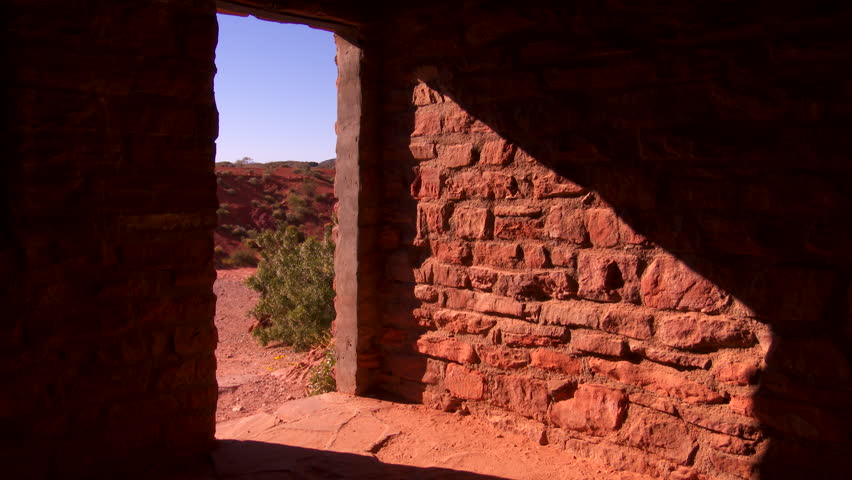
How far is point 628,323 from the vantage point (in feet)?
9.30

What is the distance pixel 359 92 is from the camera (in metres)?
3.75

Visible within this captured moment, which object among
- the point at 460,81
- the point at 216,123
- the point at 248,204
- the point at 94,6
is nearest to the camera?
the point at 94,6

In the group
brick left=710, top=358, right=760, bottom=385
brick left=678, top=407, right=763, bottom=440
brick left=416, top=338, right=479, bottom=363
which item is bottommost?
brick left=678, top=407, right=763, bottom=440

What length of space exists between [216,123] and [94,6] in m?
0.62

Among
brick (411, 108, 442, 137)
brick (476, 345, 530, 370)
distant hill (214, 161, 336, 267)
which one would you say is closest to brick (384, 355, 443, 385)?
brick (476, 345, 530, 370)

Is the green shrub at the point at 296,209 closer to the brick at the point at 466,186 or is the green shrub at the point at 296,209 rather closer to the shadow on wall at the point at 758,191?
the brick at the point at 466,186

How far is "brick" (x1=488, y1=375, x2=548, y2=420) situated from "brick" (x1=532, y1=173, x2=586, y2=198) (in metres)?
0.95

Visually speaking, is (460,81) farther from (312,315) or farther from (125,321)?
(312,315)

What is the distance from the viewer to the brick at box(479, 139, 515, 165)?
323 centimetres

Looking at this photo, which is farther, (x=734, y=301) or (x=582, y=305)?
(x=582, y=305)

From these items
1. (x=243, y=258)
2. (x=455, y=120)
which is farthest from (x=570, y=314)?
(x=243, y=258)

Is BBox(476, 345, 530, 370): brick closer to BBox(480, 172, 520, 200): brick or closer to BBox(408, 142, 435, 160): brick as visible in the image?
BBox(480, 172, 520, 200): brick

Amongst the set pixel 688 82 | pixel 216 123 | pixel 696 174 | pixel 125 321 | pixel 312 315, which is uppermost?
pixel 688 82

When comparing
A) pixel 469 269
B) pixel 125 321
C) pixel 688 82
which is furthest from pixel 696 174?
pixel 125 321
